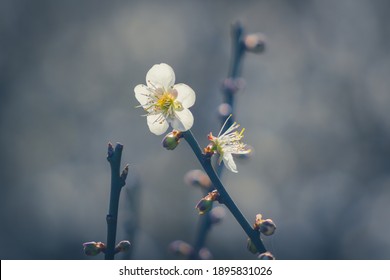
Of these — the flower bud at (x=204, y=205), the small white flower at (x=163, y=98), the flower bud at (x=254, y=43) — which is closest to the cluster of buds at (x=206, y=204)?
the flower bud at (x=204, y=205)

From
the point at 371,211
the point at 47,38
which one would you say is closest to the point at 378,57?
the point at 371,211

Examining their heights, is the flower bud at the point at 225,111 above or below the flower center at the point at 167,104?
above

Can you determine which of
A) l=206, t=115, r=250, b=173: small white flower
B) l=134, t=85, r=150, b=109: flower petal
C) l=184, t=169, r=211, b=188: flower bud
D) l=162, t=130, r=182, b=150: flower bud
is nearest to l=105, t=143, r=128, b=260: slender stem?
l=162, t=130, r=182, b=150: flower bud

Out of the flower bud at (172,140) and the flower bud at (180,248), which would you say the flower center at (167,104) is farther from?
the flower bud at (180,248)

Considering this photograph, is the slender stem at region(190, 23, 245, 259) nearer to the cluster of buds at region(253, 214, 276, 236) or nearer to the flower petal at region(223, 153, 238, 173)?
the flower petal at region(223, 153, 238, 173)

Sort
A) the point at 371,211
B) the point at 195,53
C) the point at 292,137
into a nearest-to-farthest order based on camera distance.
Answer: the point at 371,211
the point at 292,137
the point at 195,53

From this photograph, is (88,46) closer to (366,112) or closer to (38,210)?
(38,210)
